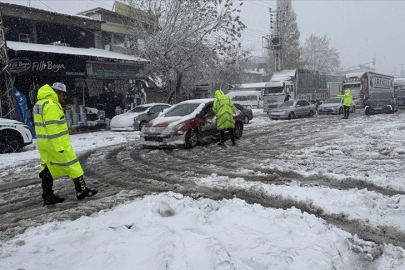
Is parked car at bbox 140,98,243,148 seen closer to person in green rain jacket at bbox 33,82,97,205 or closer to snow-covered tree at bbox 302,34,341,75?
person in green rain jacket at bbox 33,82,97,205

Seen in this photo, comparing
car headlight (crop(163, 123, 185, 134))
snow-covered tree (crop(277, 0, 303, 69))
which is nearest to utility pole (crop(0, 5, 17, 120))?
car headlight (crop(163, 123, 185, 134))

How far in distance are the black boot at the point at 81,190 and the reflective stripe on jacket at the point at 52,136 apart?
0.49 feet

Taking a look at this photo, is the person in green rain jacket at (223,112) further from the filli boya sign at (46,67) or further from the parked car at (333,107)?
the parked car at (333,107)

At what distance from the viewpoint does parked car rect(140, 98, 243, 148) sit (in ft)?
31.8

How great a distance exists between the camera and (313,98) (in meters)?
30.7

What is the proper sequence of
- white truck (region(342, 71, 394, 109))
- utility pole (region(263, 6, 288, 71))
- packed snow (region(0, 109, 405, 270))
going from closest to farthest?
1. packed snow (region(0, 109, 405, 270))
2. white truck (region(342, 71, 394, 109))
3. utility pole (region(263, 6, 288, 71))

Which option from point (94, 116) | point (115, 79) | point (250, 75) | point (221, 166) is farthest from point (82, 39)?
point (250, 75)

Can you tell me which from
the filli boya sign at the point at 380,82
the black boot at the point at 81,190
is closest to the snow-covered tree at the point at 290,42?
the filli boya sign at the point at 380,82

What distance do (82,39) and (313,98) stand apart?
70.0 feet

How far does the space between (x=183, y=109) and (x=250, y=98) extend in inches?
1364

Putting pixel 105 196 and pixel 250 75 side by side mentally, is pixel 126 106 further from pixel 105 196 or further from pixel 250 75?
pixel 250 75

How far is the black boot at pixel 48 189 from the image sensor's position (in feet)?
15.9

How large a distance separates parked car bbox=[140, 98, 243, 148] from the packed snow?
170 inches

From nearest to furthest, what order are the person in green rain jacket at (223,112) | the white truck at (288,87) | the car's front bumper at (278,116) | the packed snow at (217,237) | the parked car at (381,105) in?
the packed snow at (217,237), the person in green rain jacket at (223,112), the car's front bumper at (278,116), the parked car at (381,105), the white truck at (288,87)
